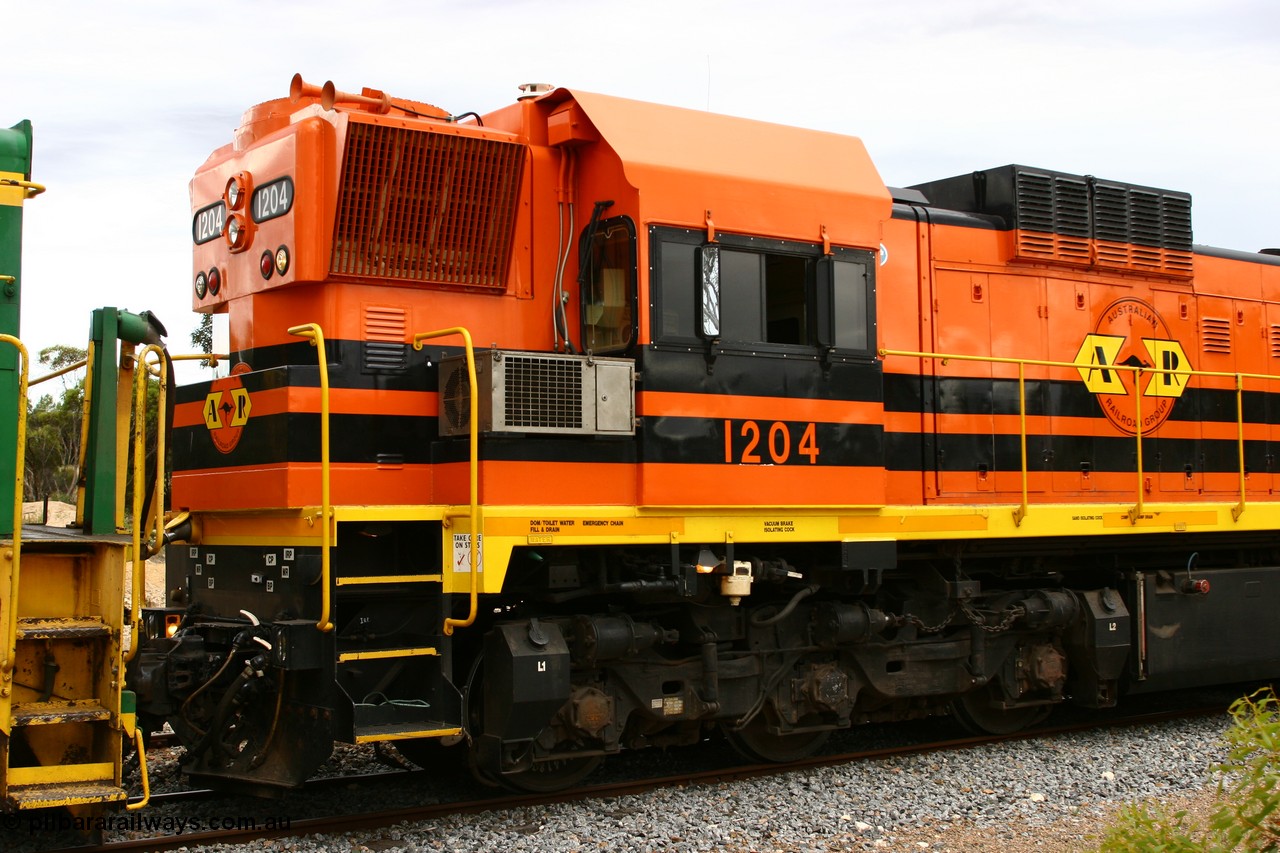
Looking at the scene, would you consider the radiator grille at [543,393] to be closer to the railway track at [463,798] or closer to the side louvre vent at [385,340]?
the side louvre vent at [385,340]

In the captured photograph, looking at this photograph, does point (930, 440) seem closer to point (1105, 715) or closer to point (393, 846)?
point (1105, 715)

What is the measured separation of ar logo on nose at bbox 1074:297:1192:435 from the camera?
10.5m

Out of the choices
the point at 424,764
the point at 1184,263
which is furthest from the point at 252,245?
the point at 1184,263

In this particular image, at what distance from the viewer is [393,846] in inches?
267

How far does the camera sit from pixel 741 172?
7.92 metres

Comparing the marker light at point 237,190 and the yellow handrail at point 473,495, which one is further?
the marker light at point 237,190

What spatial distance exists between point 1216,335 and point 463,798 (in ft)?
26.3

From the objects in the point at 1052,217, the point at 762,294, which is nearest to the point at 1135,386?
the point at 1052,217

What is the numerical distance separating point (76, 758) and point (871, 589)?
511 cm

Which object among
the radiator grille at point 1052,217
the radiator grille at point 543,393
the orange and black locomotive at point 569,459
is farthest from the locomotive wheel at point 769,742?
the radiator grille at point 1052,217

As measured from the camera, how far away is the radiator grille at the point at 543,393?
6.98m

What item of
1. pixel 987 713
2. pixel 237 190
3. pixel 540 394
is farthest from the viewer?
pixel 987 713

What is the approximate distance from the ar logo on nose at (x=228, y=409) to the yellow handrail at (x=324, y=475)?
32.8 inches

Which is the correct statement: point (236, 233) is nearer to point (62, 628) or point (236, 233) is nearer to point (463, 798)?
point (62, 628)
